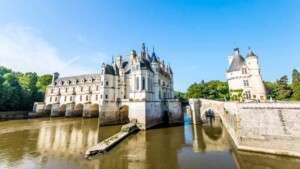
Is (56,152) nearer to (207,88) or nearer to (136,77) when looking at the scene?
(136,77)

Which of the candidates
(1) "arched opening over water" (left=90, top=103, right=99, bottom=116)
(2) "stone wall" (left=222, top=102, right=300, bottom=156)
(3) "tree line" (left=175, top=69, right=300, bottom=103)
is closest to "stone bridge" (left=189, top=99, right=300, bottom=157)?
(2) "stone wall" (left=222, top=102, right=300, bottom=156)

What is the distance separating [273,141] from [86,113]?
117ft

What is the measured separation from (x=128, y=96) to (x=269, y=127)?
74.4 feet

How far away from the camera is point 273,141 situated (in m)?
11.6

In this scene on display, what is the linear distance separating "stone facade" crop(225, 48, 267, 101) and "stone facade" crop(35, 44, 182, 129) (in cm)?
1091

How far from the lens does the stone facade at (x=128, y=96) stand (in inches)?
969

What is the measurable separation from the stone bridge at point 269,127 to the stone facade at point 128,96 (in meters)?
13.3

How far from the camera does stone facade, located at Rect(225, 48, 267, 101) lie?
82.0ft

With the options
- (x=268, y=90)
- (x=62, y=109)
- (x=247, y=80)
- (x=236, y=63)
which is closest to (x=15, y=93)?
(x=62, y=109)

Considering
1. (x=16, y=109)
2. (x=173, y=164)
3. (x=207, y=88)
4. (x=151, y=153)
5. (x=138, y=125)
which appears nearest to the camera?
(x=173, y=164)

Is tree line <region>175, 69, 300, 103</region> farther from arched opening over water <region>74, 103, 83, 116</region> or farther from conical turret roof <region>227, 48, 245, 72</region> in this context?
arched opening over water <region>74, 103, 83, 116</region>

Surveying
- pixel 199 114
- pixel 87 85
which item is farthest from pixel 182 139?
pixel 87 85

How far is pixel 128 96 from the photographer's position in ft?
98.6

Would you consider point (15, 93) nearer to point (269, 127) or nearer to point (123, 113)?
point (123, 113)
